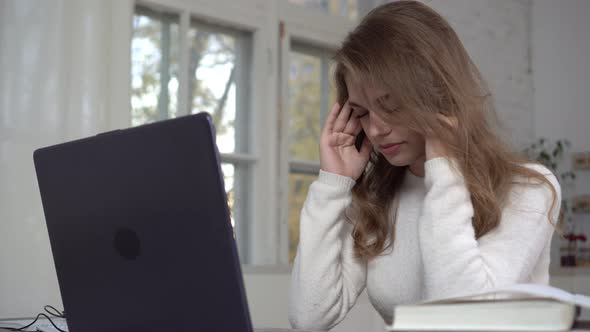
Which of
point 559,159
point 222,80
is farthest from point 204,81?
point 559,159

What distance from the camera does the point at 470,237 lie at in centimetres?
124

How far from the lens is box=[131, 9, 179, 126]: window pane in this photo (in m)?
2.84

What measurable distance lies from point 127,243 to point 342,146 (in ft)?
2.53

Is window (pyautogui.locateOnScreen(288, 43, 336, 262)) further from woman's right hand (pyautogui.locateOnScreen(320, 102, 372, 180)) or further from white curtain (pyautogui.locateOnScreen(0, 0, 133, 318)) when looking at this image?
woman's right hand (pyautogui.locateOnScreen(320, 102, 372, 180))

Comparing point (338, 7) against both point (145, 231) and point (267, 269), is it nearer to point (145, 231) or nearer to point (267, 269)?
point (267, 269)

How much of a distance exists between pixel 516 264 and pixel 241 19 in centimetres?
205

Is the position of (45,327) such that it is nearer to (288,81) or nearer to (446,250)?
(446,250)

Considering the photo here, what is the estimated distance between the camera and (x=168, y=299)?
Answer: 887 millimetres

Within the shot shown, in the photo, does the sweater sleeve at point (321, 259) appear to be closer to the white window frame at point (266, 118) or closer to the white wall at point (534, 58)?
the white window frame at point (266, 118)

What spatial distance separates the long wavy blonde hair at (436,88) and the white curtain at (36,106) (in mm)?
1177

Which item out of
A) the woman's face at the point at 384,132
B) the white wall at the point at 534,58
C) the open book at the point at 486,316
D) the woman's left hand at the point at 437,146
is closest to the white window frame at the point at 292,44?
the white wall at the point at 534,58

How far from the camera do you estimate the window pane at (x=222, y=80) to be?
3.02 meters

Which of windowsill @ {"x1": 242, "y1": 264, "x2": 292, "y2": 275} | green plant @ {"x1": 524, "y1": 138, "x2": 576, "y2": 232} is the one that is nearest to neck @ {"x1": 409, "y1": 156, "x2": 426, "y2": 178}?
windowsill @ {"x1": 242, "y1": 264, "x2": 292, "y2": 275}

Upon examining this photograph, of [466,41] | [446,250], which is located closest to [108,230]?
[446,250]
